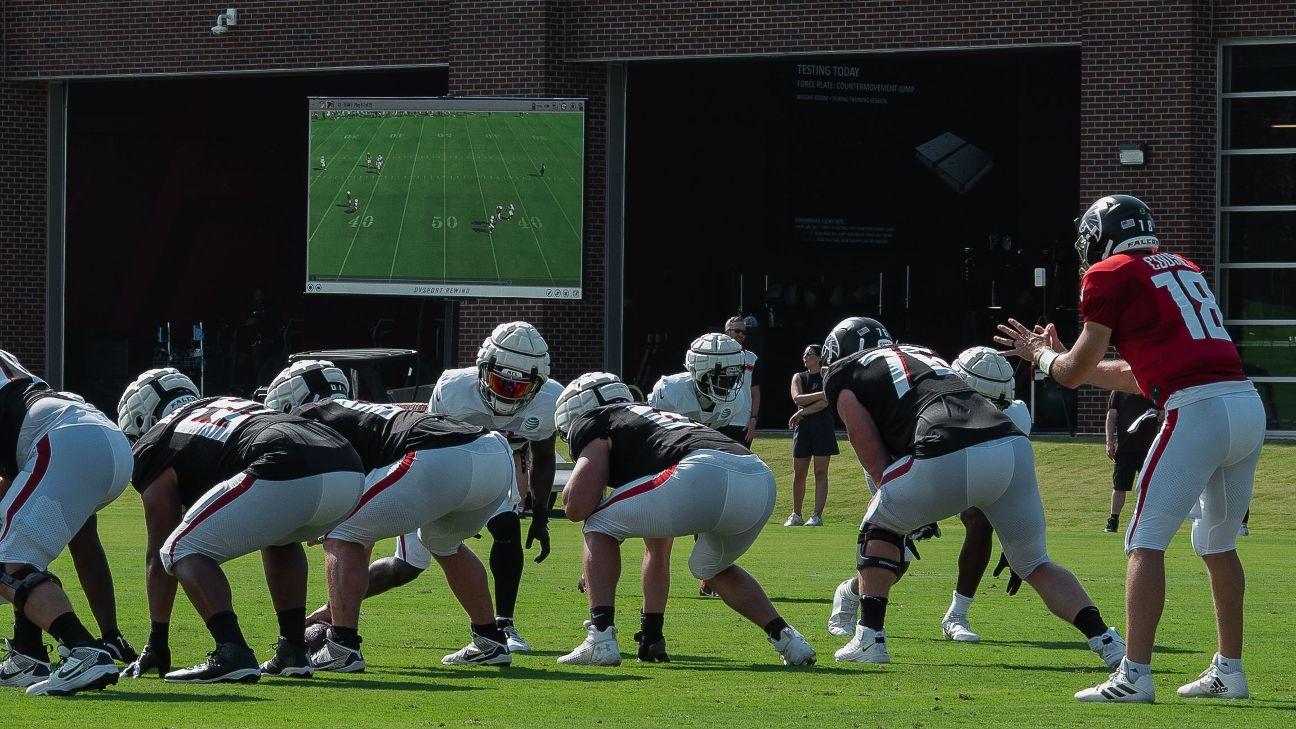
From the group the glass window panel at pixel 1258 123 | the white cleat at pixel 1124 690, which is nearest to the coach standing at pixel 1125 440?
the glass window panel at pixel 1258 123

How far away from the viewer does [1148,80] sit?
25266 mm

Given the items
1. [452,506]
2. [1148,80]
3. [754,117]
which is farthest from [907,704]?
[754,117]

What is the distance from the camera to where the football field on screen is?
26.5 metres

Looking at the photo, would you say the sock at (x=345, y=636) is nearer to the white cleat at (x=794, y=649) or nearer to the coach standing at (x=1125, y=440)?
the white cleat at (x=794, y=649)

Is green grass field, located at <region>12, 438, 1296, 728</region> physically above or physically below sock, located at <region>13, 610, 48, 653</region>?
below

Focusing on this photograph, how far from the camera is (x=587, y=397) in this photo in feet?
31.1

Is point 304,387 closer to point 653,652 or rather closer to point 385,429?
point 385,429

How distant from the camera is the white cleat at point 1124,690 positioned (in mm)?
7637

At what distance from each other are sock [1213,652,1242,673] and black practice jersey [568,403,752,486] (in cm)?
239

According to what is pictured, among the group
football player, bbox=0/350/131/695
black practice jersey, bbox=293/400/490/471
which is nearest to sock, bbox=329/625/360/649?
black practice jersey, bbox=293/400/490/471

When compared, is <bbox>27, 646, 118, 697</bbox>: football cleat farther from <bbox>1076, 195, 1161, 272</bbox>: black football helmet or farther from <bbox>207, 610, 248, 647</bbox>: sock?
<bbox>1076, 195, 1161, 272</bbox>: black football helmet

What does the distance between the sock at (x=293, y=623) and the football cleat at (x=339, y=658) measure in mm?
316

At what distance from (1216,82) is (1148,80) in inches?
36.4

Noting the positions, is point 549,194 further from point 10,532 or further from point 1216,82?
point 10,532
